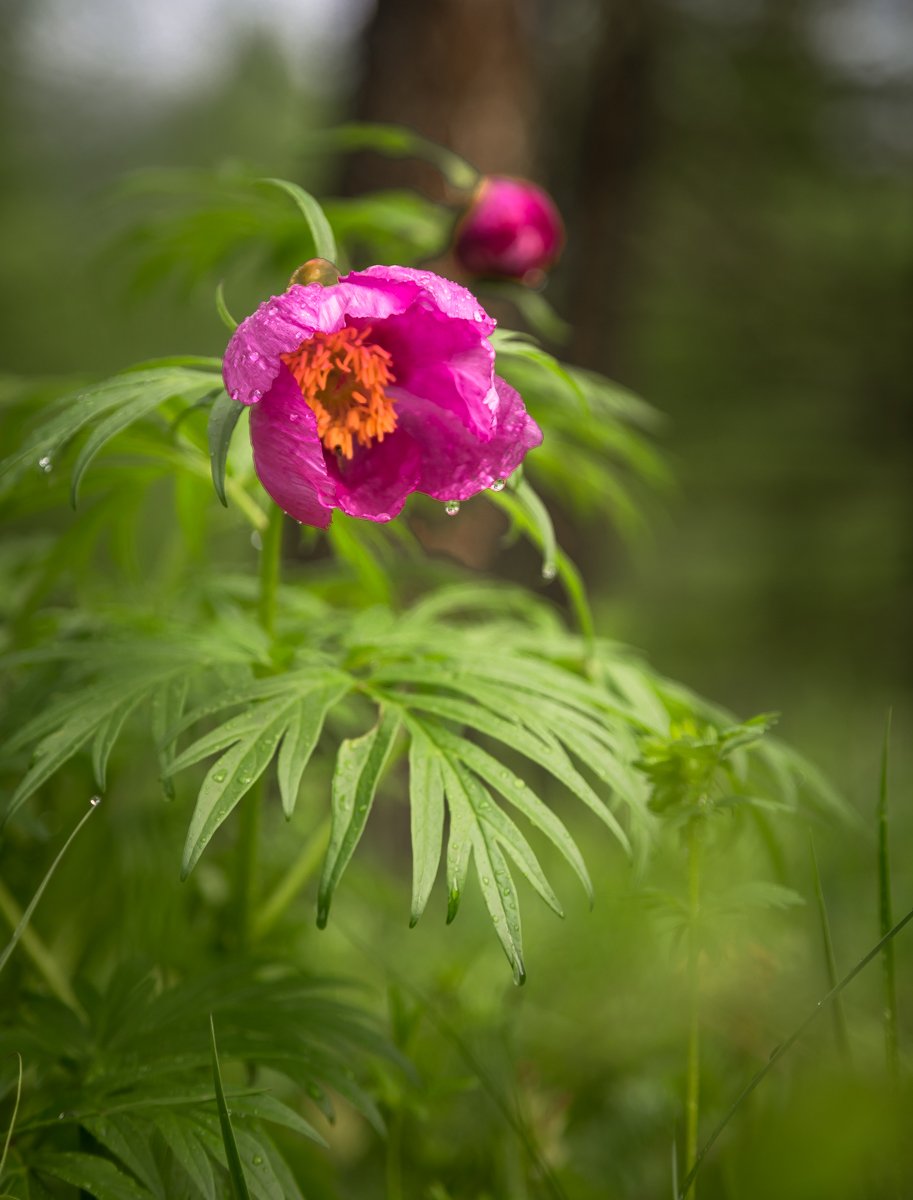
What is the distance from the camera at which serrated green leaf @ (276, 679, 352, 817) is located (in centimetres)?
83

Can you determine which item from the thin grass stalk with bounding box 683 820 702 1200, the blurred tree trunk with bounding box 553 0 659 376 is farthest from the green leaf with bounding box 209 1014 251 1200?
the blurred tree trunk with bounding box 553 0 659 376

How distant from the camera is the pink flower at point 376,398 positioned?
2.73 feet

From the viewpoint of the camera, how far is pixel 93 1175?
84cm

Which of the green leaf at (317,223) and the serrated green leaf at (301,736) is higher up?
the green leaf at (317,223)

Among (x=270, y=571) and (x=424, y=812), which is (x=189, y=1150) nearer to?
(x=424, y=812)

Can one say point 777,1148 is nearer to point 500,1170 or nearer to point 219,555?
point 500,1170

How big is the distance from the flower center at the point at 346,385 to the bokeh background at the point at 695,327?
604 millimetres

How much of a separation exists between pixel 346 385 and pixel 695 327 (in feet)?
17.2

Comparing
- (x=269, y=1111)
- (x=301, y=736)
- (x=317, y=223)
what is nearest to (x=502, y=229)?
(x=317, y=223)

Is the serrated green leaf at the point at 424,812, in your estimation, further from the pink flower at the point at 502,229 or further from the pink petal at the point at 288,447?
the pink flower at the point at 502,229

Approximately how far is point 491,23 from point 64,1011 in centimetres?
254

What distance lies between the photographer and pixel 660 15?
482 centimetres

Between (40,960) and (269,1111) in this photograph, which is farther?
(40,960)

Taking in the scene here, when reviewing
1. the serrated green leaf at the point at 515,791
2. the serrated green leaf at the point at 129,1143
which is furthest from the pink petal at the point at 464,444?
the serrated green leaf at the point at 129,1143
